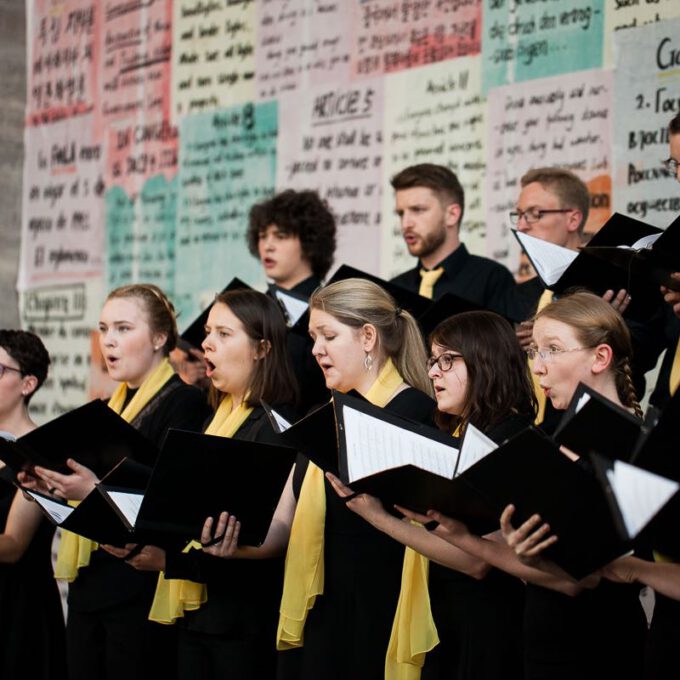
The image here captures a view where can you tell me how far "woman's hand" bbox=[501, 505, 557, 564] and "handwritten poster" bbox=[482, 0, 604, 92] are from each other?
3063mm

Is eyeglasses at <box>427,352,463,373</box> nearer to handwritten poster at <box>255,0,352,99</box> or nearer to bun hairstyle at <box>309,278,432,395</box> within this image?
bun hairstyle at <box>309,278,432,395</box>

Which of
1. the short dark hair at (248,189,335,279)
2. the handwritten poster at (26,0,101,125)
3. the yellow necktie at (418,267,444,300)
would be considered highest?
the handwritten poster at (26,0,101,125)

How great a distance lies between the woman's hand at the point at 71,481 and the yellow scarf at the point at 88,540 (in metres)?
0.57

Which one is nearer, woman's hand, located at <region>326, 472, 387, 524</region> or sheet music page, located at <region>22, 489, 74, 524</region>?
woman's hand, located at <region>326, 472, 387, 524</region>

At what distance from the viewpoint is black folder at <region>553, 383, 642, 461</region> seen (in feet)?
7.74

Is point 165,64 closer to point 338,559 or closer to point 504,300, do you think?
point 504,300

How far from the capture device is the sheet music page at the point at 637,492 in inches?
82.7

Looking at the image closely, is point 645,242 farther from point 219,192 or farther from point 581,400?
point 219,192

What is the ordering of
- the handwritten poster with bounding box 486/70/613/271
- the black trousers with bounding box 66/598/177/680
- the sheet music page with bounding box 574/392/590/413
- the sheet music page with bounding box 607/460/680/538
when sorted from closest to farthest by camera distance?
1. the sheet music page with bounding box 607/460/680/538
2. the sheet music page with bounding box 574/392/590/413
3. the black trousers with bounding box 66/598/177/680
4. the handwritten poster with bounding box 486/70/613/271

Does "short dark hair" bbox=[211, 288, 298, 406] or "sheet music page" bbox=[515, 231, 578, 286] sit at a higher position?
"sheet music page" bbox=[515, 231, 578, 286]

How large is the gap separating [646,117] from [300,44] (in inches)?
94.7

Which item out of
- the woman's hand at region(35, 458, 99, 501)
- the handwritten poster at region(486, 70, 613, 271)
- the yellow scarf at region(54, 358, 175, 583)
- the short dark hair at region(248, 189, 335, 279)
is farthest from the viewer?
the short dark hair at region(248, 189, 335, 279)

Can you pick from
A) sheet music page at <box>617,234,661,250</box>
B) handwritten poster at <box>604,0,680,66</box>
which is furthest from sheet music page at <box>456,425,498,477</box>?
handwritten poster at <box>604,0,680,66</box>

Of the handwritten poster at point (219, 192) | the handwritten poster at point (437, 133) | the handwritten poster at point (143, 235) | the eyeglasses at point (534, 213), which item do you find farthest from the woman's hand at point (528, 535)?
the handwritten poster at point (143, 235)
